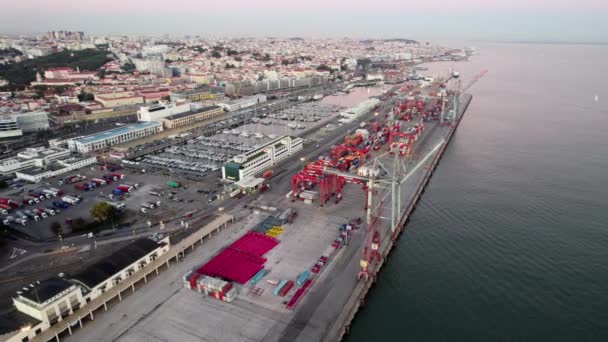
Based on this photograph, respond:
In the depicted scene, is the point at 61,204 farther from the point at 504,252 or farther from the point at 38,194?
the point at 504,252

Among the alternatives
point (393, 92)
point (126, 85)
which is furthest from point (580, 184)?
point (126, 85)

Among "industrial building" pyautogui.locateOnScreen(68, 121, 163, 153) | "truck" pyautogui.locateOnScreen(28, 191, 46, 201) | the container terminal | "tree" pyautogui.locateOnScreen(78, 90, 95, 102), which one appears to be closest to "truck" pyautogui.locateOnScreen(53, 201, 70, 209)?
"truck" pyautogui.locateOnScreen(28, 191, 46, 201)

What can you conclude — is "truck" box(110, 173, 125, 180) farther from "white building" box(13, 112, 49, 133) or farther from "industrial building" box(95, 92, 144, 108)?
"industrial building" box(95, 92, 144, 108)

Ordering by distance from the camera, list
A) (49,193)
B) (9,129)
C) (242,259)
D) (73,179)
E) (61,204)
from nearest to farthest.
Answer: (242,259), (61,204), (49,193), (73,179), (9,129)

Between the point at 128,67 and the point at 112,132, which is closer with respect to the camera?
the point at 112,132

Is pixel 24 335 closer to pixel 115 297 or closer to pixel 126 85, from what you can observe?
pixel 115 297

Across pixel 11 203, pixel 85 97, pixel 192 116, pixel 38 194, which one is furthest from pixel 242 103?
pixel 11 203
